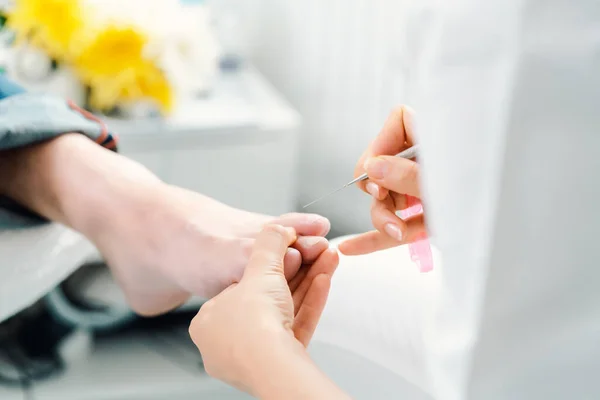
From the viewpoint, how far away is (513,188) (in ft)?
0.94

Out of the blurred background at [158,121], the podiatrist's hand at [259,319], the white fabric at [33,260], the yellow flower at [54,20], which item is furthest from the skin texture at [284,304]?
the yellow flower at [54,20]

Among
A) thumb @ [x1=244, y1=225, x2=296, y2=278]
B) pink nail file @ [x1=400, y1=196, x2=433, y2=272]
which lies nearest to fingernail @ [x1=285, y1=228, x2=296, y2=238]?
thumb @ [x1=244, y1=225, x2=296, y2=278]

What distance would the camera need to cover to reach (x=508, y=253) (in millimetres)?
300

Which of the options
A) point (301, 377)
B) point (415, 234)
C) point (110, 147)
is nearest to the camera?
point (301, 377)

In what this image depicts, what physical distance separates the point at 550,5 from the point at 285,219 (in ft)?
1.35

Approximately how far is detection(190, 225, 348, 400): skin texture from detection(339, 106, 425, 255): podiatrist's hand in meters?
0.06

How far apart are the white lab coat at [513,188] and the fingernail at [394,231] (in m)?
0.24

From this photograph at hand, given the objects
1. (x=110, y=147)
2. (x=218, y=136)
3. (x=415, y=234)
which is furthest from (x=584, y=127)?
(x=218, y=136)

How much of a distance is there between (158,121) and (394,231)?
2.41 ft

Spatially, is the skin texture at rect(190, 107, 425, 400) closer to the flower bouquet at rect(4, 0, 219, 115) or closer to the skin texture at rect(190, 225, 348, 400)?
the skin texture at rect(190, 225, 348, 400)

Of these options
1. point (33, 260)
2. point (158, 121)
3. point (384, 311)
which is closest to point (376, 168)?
point (384, 311)

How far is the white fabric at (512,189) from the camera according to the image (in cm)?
27

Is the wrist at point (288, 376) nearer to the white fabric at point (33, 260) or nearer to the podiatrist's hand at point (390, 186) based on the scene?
the podiatrist's hand at point (390, 186)

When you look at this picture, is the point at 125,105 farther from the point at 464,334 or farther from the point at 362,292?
the point at 464,334
